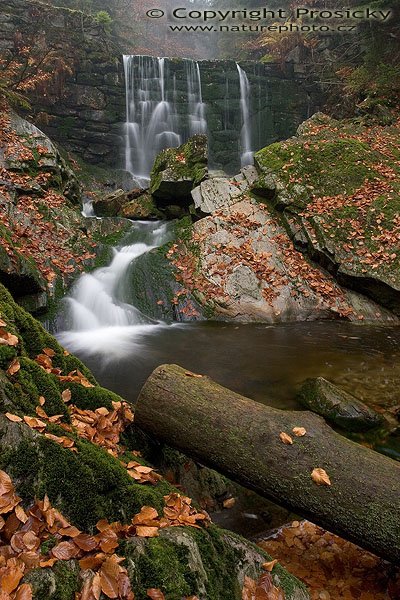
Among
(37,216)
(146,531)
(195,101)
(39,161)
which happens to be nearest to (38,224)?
(37,216)

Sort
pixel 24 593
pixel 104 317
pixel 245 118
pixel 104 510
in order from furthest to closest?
pixel 245 118 → pixel 104 317 → pixel 104 510 → pixel 24 593

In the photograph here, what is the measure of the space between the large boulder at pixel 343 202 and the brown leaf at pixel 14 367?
25.0ft

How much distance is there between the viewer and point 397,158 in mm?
11016

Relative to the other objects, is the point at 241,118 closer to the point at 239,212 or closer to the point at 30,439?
the point at 239,212

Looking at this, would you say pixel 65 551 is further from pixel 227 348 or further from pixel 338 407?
pixel 227 348

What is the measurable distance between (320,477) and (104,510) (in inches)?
51.1

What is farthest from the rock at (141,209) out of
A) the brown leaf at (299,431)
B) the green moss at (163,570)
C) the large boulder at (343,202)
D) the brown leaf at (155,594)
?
the brown leaf at (155,594)

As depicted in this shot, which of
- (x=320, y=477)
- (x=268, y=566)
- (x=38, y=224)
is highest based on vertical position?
(x=38, y=224)

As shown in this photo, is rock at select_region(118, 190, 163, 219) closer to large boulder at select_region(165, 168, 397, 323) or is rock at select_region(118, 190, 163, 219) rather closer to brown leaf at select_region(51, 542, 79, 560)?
large boulder at select_region(165, 168, 397, 323)

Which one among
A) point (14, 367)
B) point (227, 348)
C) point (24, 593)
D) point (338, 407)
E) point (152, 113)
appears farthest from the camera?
point (152, 113)

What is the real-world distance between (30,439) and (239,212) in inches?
350

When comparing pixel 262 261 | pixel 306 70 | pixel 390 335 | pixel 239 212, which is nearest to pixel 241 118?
pixel 306 70

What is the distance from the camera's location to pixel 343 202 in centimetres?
974

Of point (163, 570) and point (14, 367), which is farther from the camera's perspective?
point (14, 367)
